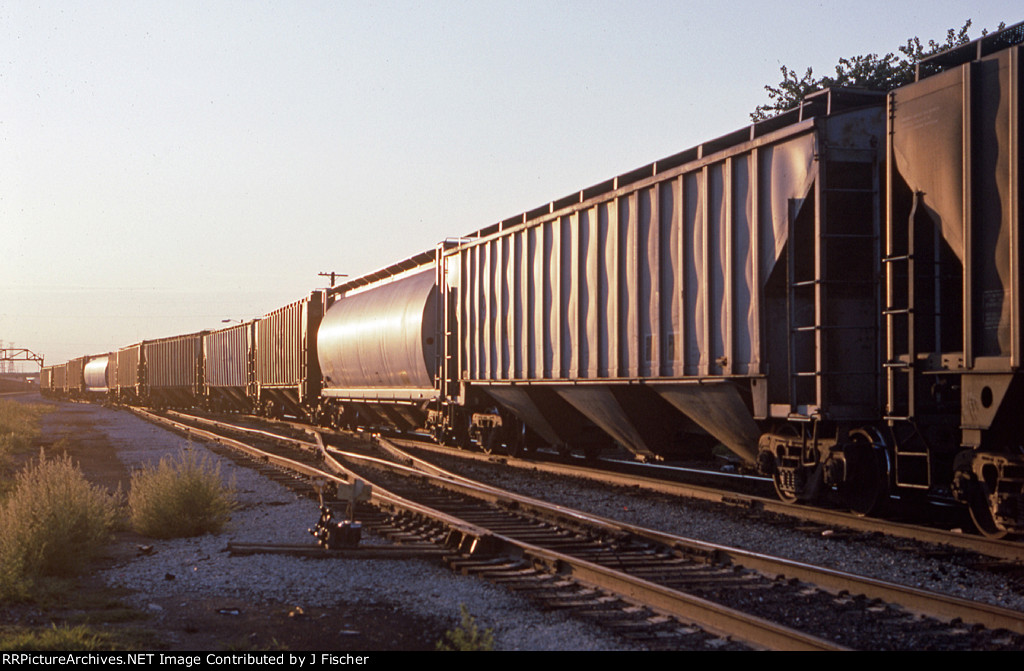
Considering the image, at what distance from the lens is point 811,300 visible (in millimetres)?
10570

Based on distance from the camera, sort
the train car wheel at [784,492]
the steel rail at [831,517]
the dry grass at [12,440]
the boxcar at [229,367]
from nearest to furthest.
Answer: the steel rail at [831,517] < the train car wheel at [784,492] < the dry grass at [12,440] < the boxcar at [229,367]

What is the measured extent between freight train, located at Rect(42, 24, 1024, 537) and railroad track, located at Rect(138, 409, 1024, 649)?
2245 millimetres

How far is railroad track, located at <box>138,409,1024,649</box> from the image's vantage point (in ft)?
19.4

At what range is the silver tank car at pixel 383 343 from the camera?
2042 cm

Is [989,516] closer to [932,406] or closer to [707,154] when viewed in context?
[932,406]

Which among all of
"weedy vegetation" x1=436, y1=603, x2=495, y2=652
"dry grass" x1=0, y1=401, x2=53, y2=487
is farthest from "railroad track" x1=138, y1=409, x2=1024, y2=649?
"dry grass" x1=0, y1=401, x2=53, y2=487

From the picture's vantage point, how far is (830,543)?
902cm

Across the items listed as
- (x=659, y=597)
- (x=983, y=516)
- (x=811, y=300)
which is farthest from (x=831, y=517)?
(x=659, y=597)

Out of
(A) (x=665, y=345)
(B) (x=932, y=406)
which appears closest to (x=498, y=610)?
(B) (x=932, y=406)

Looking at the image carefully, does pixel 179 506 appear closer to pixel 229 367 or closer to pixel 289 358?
pixel 289 358

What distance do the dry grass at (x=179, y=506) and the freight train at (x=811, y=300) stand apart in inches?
219

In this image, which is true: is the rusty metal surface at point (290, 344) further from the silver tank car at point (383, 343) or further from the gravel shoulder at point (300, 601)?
the gravel shoulder at point (300, 601)

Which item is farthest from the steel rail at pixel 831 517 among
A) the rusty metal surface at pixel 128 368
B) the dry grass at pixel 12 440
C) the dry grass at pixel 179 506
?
the rusty metal surface at pixel 128 368

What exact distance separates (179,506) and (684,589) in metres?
6.07
